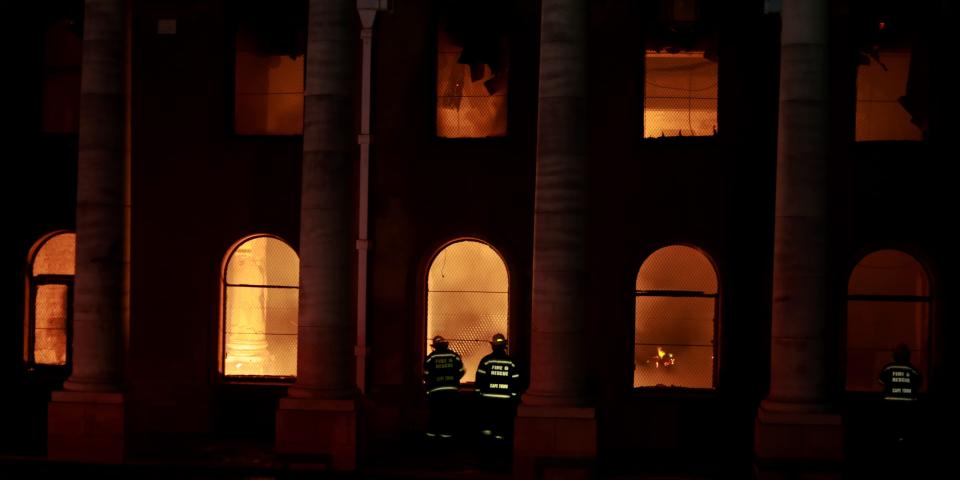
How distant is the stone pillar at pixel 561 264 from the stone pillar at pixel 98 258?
20.7 feet

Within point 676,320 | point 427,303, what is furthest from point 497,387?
point 676,320

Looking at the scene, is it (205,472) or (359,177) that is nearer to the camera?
(205,472)

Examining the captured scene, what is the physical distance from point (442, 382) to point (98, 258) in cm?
565

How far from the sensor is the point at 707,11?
18094 mm

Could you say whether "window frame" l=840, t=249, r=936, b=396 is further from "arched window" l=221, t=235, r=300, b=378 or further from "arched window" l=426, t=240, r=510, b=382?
"arched window" l=221, t=235, r=300, b=378

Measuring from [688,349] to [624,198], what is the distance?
9.11ft

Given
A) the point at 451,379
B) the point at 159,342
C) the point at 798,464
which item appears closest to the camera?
the point at 798,464

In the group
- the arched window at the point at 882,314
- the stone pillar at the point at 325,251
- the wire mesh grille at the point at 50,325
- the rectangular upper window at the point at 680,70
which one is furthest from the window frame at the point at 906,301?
the wire mesh grille at the point at 50,325

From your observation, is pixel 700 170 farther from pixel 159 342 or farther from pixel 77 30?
pixel 77 30

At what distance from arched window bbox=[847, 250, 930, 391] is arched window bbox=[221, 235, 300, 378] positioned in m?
9.54

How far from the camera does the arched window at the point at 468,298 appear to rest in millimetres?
18422

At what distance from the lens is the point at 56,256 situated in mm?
19531

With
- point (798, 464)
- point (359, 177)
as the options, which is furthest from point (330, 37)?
point (798, 464)

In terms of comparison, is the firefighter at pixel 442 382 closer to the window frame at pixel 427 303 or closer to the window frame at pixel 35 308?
the window frame at pixel 427 303
